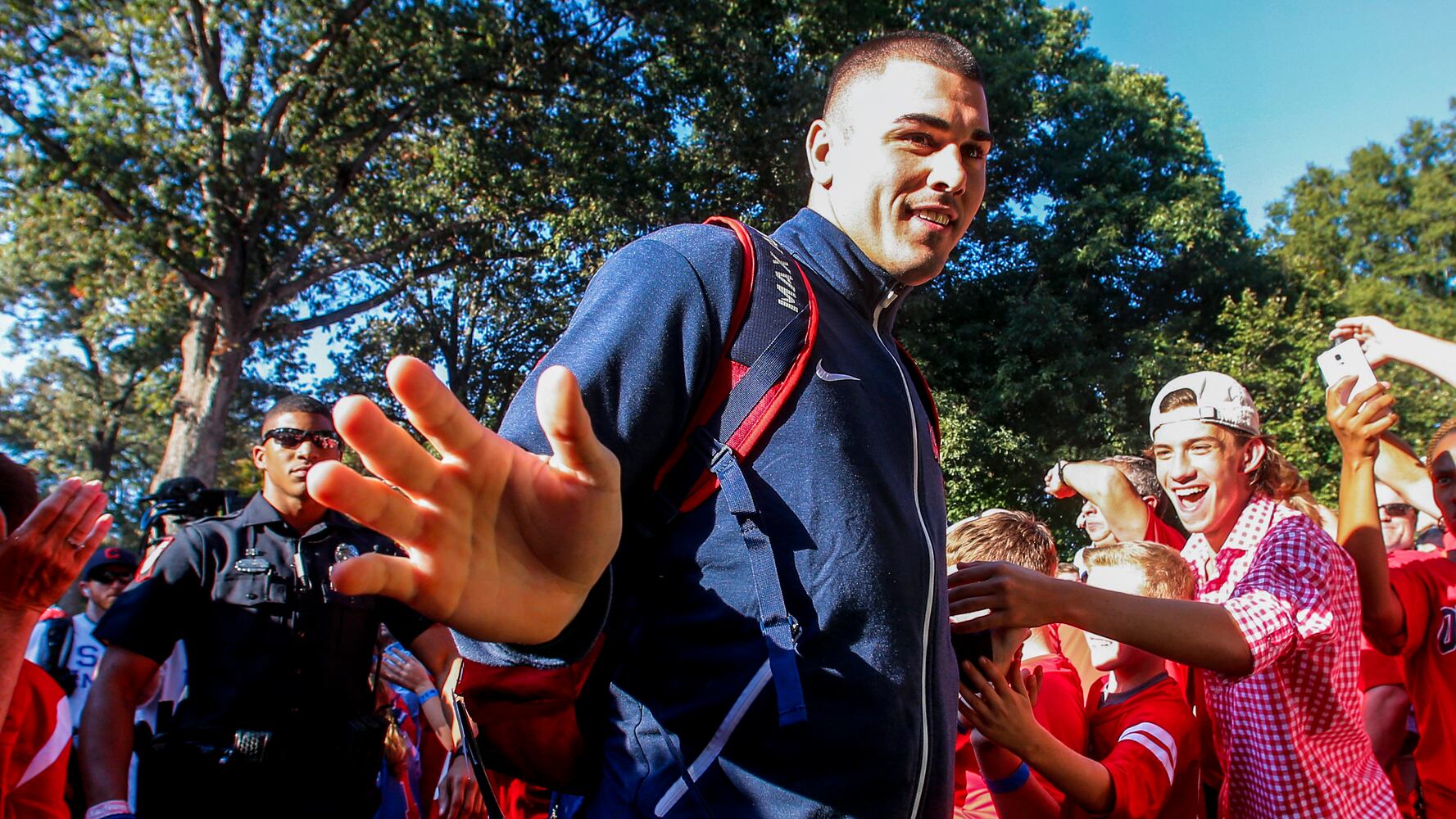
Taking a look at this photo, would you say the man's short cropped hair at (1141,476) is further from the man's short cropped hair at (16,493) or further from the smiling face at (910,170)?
the man's short cropped hair at (16,493)

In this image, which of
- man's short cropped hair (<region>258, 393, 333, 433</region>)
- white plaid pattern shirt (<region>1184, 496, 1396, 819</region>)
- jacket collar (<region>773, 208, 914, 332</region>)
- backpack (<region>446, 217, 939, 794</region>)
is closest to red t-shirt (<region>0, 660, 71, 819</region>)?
man's short cropped hair (<region>258, 393, 333, 433</region>)

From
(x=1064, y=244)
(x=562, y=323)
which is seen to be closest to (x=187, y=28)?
(x=562, y=323)

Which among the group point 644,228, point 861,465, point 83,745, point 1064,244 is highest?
point 1064,244

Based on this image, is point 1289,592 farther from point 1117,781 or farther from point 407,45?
point 407,45

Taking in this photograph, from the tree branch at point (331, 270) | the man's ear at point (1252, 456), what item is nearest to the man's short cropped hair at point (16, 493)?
the man's ear at point (1252, 456)

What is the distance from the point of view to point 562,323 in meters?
18.2

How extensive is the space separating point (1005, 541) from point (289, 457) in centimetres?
278

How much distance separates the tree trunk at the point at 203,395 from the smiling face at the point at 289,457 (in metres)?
8.87

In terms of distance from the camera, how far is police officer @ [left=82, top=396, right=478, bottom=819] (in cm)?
339

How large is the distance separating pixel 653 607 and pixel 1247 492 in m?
2.48

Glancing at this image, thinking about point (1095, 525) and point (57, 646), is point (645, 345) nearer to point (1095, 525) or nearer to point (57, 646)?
point (1095, 525)

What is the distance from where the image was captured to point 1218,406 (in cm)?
316

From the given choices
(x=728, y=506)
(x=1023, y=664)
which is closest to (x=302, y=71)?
(x=1023, y=664)

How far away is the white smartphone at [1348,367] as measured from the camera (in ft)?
9.81
